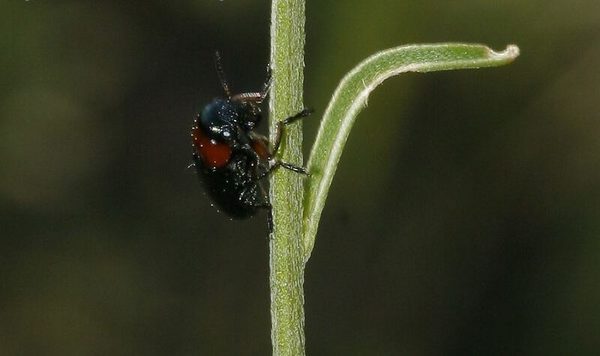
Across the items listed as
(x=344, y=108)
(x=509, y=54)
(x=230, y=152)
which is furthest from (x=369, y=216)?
(x=509, y=54)

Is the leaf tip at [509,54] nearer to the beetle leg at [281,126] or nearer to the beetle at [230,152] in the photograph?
the beetle leg at [281,126]

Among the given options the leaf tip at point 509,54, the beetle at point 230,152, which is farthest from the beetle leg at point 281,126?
the beetle at point 230,152

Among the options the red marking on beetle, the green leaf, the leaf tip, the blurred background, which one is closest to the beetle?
the red marking on beetle

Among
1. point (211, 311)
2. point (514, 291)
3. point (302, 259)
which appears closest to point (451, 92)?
point (514, 291)

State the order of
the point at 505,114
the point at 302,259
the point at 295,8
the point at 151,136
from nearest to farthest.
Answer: the point at 295,8, the point at 302,259, the point at 505,114, the point at 151,136

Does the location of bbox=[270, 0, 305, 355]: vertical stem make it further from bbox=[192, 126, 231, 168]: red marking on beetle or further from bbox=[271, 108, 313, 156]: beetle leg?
bbox=[192, 126, 231, 168]: red marking on beetle

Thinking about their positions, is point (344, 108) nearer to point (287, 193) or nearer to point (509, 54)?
point (287, 193)

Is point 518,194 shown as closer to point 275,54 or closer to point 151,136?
point 151,136
